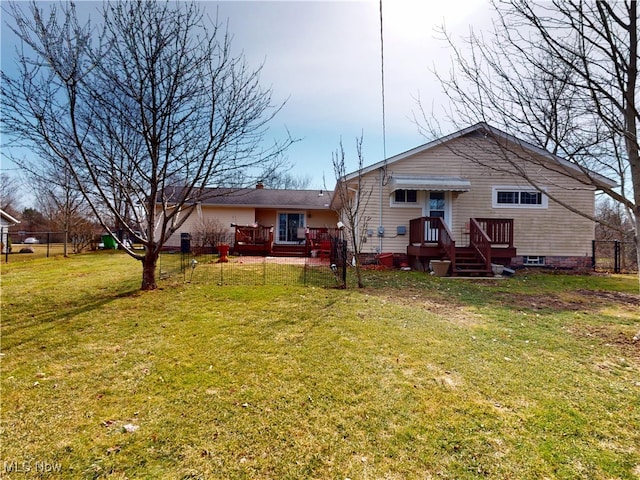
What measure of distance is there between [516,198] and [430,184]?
390 centimetres

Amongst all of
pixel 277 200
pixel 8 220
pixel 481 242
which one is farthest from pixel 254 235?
pixel 8 220

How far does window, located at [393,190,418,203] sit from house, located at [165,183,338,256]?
4127 millimetres

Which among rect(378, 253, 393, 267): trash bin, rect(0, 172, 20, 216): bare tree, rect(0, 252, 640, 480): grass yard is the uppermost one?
rect(0, 172, 20, 216): bare tree

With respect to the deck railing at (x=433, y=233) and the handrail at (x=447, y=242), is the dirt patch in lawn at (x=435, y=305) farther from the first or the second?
the deck railing at (x=433, y=233)

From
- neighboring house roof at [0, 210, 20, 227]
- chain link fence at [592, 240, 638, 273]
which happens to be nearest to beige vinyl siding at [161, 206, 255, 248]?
neighboring house roof at [0, 210, 20, 227]

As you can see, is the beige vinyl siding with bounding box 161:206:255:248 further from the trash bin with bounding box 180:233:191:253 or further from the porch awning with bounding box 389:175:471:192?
the porch awning with bounding box 389:175:471:192

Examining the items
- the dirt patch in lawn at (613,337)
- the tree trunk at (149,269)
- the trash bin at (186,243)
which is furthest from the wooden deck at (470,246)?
the trash bin at (186,243)

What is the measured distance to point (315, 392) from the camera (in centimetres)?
313

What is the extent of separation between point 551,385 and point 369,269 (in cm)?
851

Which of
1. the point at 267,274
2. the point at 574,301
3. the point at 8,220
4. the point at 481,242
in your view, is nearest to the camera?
the point at 574,301

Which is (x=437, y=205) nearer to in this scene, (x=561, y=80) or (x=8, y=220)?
(x=561, y=80)

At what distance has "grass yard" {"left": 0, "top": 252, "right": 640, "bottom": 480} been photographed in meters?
2.25

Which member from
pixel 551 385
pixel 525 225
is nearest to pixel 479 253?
pixel 525 225

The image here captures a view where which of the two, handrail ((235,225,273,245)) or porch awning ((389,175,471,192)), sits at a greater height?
porch awning ((389,175,471,192))
